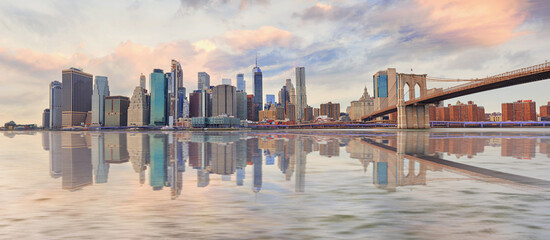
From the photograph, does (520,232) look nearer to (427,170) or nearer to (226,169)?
(427,170)

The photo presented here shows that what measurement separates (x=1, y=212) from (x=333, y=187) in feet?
27.8

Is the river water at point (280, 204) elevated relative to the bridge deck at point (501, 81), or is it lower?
lower

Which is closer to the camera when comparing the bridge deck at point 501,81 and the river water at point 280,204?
the river water at point 280,204

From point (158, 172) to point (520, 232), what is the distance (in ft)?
37.8

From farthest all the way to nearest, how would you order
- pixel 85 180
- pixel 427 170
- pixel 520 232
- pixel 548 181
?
pixel 427 170 < pixel 85 180 < pixel 548 181 < pixel 520 232

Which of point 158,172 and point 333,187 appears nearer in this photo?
point 333,187

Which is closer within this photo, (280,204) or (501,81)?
(280,204)

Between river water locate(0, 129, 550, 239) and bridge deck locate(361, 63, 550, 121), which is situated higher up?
bridge deck locate(361, 63, 550, 121)

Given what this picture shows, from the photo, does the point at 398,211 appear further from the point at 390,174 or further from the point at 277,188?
the point at 390,174

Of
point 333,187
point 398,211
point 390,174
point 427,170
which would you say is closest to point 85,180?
point 333,187

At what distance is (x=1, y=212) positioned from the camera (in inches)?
249

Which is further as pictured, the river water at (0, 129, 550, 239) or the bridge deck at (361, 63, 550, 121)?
the bridge deck at (361, 63, 550, 121)

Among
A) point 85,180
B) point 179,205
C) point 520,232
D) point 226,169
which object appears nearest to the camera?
point 520,232

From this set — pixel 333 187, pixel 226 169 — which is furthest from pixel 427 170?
pixel 226 169
